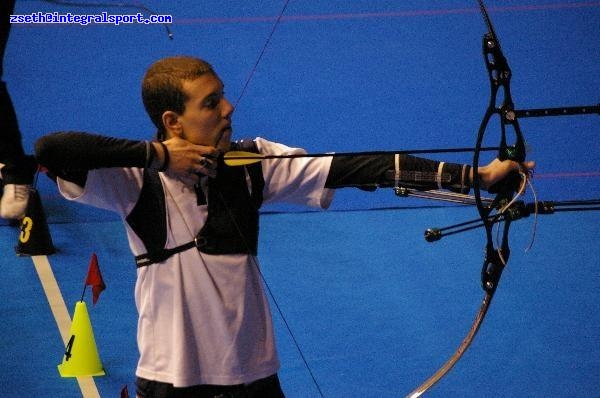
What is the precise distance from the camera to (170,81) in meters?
2.69

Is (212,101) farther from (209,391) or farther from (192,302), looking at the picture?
(209,391)

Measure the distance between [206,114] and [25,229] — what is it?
3.12 m

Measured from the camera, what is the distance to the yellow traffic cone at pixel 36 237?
5570mm

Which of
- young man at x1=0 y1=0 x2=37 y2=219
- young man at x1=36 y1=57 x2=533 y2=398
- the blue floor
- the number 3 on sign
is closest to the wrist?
young man at x1=36 y1=57 x2=533 y2=398

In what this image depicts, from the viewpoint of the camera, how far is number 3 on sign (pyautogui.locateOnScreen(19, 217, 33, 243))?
5470mm

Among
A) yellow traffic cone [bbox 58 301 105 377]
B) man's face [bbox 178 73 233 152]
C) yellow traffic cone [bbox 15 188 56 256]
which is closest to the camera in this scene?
man's face [bbox 178 73 233 152]

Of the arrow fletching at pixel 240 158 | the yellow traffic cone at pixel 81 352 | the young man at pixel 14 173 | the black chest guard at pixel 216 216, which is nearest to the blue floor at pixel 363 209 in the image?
the yellow traffic cone at pixel 81 352

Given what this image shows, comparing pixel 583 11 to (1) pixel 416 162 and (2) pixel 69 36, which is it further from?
(1) pixel 416 162

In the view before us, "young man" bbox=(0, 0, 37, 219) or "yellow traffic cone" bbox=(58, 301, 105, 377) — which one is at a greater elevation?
"young man" bbox=(0, 0, 37, 219)

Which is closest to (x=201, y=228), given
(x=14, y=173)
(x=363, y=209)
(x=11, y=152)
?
(x=14, y=173)

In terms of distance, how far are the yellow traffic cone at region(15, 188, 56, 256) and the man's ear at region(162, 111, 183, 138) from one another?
3012 mm

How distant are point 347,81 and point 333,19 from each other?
97cm

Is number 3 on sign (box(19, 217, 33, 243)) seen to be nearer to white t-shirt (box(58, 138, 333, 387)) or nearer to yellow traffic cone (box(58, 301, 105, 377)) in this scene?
yellow traffic cone (box(58, 301, 105, 377))

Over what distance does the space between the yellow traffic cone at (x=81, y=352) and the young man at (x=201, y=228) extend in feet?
5.83
